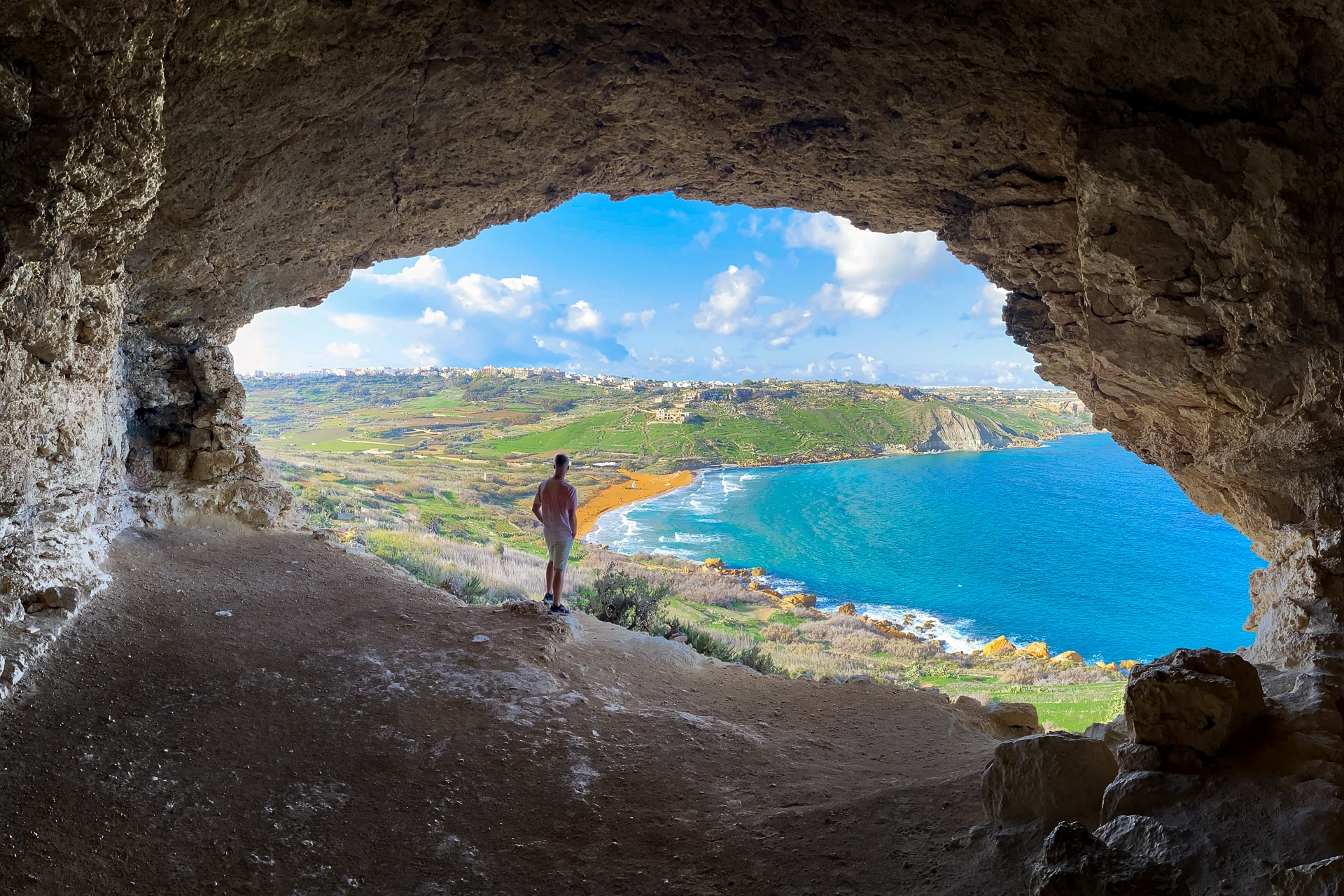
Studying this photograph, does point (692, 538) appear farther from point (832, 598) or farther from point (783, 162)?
point (783, 162)

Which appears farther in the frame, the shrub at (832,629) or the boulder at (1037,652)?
the boulder at (1037,652)

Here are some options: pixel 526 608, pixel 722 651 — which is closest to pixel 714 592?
pixel 722 651

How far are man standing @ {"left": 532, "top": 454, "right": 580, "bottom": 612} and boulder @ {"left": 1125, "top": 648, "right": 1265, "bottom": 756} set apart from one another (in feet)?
16.6

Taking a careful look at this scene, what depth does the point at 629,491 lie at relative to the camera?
110ft

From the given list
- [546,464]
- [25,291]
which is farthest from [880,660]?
[546,464]

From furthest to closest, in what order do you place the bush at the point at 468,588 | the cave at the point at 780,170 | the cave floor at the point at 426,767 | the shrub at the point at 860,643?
the shrub at the point at 860,643 → the bush at the point at 468,588 → the cave at the point at 780,170 → the cave floor at the point at 426,767

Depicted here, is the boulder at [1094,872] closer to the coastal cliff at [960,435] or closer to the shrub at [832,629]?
the shrub at [832,629]

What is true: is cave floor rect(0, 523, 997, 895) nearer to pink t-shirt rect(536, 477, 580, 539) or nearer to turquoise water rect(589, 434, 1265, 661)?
pink t-shirt rect(536, 477, 580, 539)

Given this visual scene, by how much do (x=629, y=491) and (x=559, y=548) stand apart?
2657 centimetres

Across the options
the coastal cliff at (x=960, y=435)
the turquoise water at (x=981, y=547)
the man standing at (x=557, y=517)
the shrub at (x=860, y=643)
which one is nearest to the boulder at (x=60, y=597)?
the man standing at (x=557, y=517)

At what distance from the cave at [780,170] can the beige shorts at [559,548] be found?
13.2 feet

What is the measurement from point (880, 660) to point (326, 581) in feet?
38.2

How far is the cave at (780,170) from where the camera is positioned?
383cm

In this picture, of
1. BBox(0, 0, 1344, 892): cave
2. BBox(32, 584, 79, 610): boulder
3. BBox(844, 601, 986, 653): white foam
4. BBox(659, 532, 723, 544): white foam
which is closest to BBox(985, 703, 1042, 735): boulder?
BBox(0, 0, 1344, 892): cave
